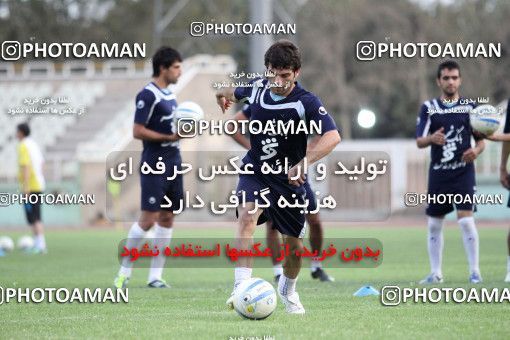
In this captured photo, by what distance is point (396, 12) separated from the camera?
52.8 m

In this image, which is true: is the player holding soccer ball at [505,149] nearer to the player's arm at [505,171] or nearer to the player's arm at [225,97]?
the player's arm at [505,171]

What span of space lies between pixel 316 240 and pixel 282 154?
442 centimetres

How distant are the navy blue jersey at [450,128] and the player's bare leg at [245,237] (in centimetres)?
471

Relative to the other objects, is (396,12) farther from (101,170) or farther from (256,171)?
(256,171)

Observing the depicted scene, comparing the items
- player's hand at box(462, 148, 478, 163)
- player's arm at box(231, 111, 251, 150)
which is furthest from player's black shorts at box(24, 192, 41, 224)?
player's hand at box(462, 148, 478, 163)

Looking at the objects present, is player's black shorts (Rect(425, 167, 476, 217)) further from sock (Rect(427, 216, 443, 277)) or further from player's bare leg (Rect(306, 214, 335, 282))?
player's bare leg (Rect(306, 214, 335, 282))

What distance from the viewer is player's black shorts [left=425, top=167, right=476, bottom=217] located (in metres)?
14.0

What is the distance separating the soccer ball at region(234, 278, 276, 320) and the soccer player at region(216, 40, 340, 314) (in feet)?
1.24

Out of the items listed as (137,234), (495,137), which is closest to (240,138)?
(137,234)

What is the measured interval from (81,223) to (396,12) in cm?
2296

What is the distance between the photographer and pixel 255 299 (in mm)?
9391

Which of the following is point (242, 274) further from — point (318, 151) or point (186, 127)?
point (186, 127)

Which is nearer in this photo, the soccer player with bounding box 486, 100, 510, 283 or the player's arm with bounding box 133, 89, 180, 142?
the player's arm with bounding box 133, 89, 180, 142

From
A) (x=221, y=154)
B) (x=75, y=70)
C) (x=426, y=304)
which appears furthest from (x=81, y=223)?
(x=426, y=304)
